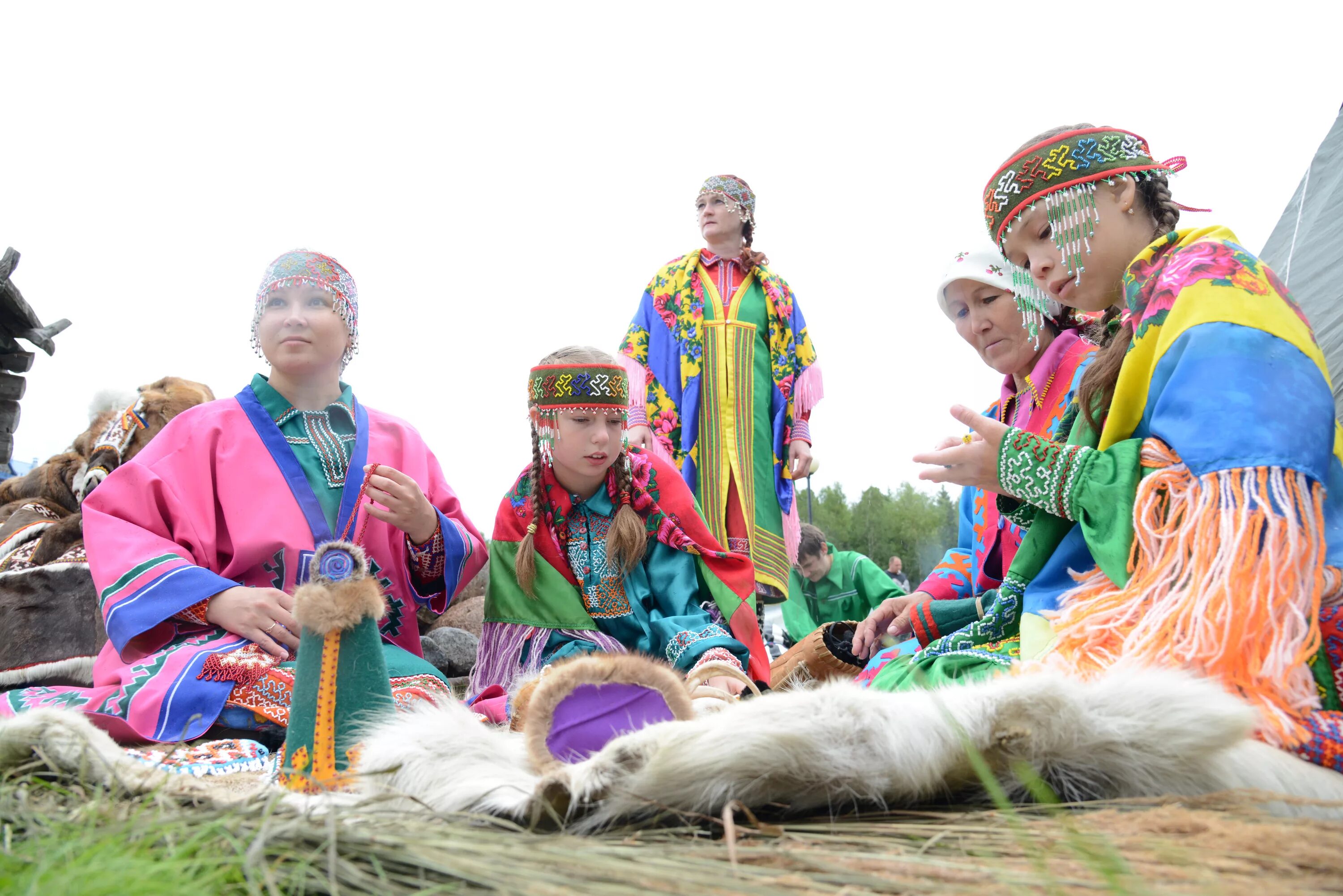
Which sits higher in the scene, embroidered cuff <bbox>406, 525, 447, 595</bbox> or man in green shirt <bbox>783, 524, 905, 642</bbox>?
embroidered cuff <bbox>406, 525, 447, 595</bbox>

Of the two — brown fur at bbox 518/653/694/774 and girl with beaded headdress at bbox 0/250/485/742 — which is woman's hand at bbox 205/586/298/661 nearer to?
girl with beaded headdress at bbox 0/250/485/742

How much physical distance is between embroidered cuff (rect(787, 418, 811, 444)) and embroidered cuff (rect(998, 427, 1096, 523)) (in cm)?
306

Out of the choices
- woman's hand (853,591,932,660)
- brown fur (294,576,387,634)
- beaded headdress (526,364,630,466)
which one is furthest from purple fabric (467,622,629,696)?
brown fur (294,576,387,634)

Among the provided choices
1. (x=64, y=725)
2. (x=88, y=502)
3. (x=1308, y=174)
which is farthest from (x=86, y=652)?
(x=1308, y=174)

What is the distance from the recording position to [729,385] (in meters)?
4.92

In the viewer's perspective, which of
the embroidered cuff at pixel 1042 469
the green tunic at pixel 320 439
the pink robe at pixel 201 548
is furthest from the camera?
the green tunic at pixel 320 439

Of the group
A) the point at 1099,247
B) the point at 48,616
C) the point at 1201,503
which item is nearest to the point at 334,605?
the point at 1201,503

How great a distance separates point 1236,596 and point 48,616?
13.3ft

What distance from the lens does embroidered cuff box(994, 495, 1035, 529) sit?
1990 millimetres

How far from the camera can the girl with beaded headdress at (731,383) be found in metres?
4.80

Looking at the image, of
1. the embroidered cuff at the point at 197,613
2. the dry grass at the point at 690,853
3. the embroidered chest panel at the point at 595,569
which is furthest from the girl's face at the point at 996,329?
the embroidered cuff at the point at 197,613

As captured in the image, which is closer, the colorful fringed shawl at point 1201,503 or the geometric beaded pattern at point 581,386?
the colorful fringed shawl at point 1201,503

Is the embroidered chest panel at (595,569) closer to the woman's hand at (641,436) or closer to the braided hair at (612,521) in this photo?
the braided hair at (612,521)

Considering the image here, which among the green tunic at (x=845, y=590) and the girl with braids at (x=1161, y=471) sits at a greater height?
the girl with braids at (x=1161, y=471)
